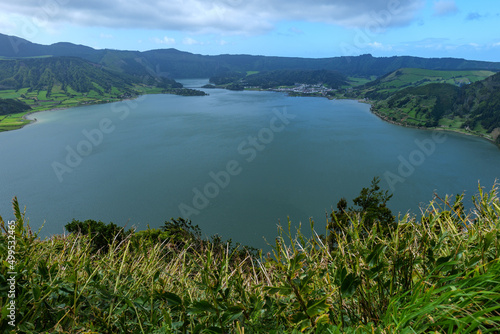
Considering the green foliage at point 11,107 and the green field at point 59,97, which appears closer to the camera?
the green foliage at point 11,107

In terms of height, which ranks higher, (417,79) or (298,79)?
(298,79)

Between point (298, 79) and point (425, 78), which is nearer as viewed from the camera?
point (425, 78)

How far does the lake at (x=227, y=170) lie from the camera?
25.3 meters

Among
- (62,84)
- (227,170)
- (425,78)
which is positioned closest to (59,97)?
(62,84)

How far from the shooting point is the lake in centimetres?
2527

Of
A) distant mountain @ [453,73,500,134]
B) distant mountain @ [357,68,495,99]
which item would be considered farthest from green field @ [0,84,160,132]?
distant mountain @ [453,73,500,134]

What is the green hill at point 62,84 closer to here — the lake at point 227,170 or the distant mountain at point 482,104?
the lake at point 227,170

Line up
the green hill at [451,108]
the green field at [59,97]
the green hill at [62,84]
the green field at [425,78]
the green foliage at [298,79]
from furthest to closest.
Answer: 1. the green foliage at [298,79]
2. the green field at [425,78]
3. the green hill at [62,84]
4. the green field at [59,97]
5. the green hill at [451,108]

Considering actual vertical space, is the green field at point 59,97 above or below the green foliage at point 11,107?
above

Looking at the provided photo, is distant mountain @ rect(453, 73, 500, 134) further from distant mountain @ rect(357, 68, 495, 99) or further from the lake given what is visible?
distant mountain @ rect(357, 68, 495, 99)

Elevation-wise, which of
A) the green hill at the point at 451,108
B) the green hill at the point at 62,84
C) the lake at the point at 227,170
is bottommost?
the lake at the point at 227,170

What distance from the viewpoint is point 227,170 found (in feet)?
115

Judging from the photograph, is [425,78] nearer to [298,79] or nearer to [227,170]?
[298,79]

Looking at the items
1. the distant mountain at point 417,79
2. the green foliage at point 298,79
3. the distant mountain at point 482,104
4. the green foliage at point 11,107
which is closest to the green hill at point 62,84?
the green foliage at point 11,107
